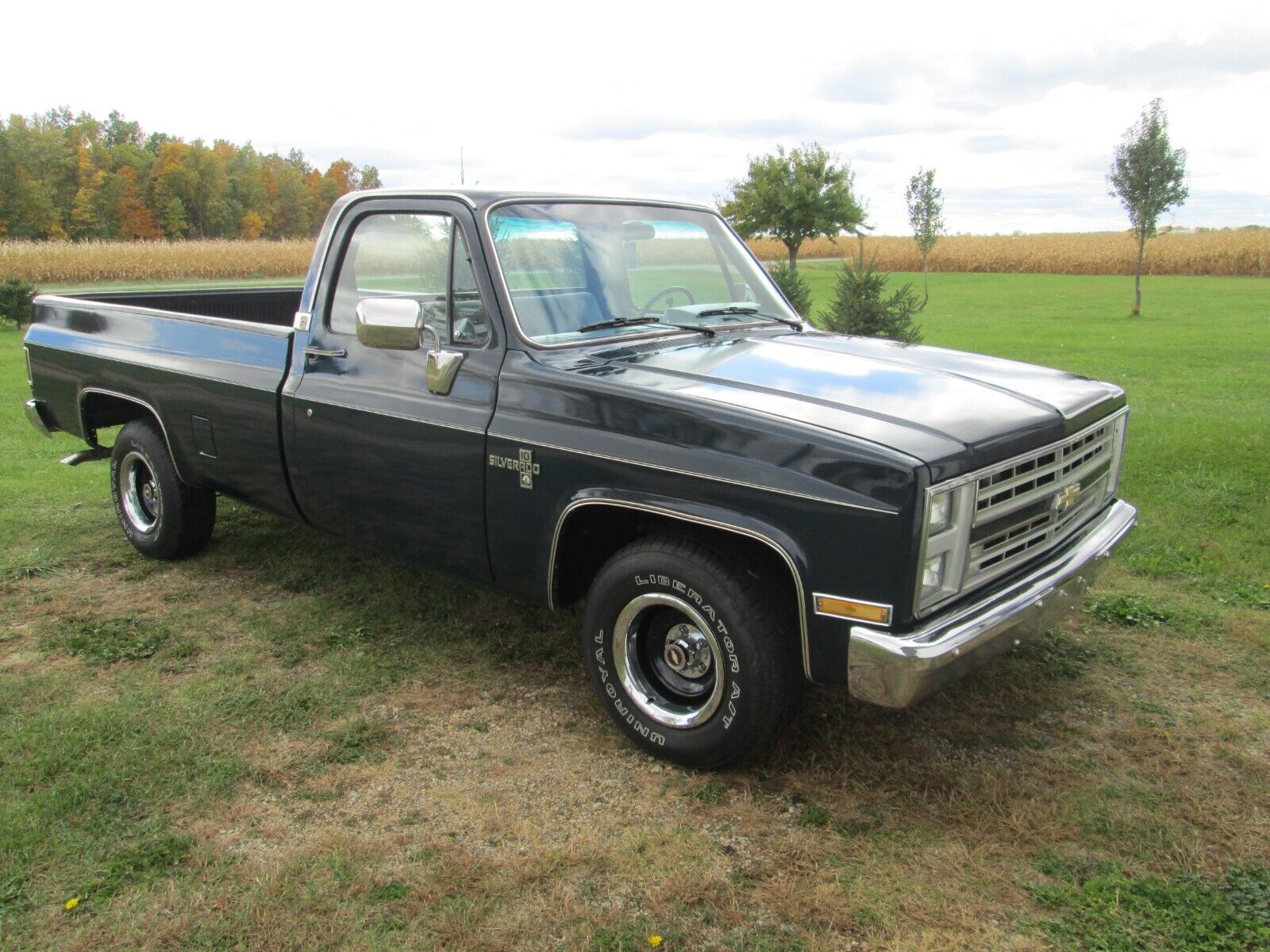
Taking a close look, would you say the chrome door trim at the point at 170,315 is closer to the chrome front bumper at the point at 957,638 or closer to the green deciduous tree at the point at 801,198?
the chrome front bumper at the point at 957,638

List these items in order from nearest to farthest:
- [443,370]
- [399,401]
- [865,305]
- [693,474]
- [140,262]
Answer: [693,474] → [443,370] → [399,401] → [865,305] → [140,262]

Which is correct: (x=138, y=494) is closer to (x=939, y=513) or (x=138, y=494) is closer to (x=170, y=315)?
(x=170, y=315)

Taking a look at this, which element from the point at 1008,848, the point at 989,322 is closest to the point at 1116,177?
the point at 989,322

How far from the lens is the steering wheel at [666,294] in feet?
13.8

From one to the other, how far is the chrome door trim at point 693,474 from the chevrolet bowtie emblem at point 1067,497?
1.02 metres

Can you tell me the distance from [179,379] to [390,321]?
193 centimetres

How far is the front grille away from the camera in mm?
3104

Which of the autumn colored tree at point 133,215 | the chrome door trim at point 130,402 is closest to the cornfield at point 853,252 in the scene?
the chrome door trim at point 130,402

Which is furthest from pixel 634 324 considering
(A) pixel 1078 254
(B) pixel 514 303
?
(A) pixel 1078 254

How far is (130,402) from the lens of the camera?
5.71 metres

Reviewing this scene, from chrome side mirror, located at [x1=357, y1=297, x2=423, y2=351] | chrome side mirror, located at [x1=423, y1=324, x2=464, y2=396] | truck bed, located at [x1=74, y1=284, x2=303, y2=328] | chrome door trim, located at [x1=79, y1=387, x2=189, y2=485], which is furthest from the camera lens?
truck bed, located at [x1=74, y1=284, x2=303, y2=328]

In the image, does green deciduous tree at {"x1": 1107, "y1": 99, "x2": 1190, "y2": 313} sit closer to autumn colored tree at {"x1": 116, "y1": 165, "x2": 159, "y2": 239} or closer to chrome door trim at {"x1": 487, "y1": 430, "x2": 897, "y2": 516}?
chrome door trim at {"x1": 487, "y1": 430, "x2": 897, "y2": 516}

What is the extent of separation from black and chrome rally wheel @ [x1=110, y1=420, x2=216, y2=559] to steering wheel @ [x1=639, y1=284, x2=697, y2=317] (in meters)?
2.79

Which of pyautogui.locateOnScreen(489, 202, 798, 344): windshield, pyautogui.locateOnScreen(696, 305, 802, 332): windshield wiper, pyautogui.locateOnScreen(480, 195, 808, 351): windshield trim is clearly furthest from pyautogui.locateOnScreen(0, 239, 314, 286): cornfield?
pyautogui.locateOnScreen(696, 305, 802, 332): windshield wiper
